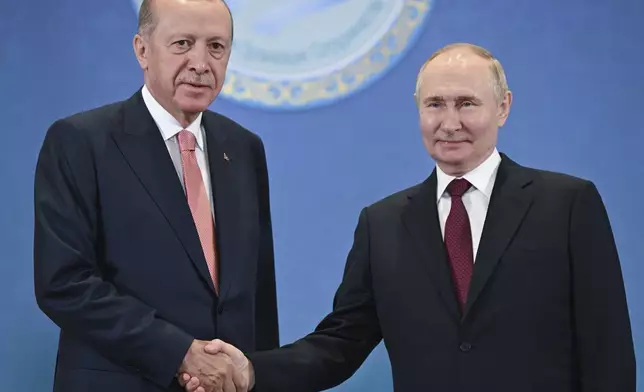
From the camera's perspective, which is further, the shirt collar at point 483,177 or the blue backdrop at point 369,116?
the blue backdrop at point 369,116

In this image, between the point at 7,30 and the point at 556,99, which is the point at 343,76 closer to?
the point at 556,99

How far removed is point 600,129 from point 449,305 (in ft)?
4.69

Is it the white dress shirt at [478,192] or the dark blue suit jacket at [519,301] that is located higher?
the white dress shirt at [478,192]

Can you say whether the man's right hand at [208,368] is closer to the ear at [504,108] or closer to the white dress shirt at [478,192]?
the white dress shirt at [478,192]

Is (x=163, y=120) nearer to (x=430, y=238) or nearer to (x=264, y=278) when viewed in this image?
(x=264, y=278)

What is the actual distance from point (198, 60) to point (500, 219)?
32.7 inches

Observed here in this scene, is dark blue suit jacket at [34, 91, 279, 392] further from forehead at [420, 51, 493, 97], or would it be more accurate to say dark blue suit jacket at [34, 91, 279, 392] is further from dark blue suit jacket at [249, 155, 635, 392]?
forehead at [420, 51, 493, 97]

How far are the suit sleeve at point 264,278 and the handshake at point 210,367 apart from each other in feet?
0.91

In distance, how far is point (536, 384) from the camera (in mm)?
2295

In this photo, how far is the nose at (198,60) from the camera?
2521 mm

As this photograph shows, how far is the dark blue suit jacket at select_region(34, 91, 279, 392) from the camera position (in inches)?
92.7

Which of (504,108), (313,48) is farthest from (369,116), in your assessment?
(504,108)

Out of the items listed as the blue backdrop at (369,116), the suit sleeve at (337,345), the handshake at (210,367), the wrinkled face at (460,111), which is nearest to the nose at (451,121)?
the wrinkled face at (460,111)

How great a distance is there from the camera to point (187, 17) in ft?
8.27
